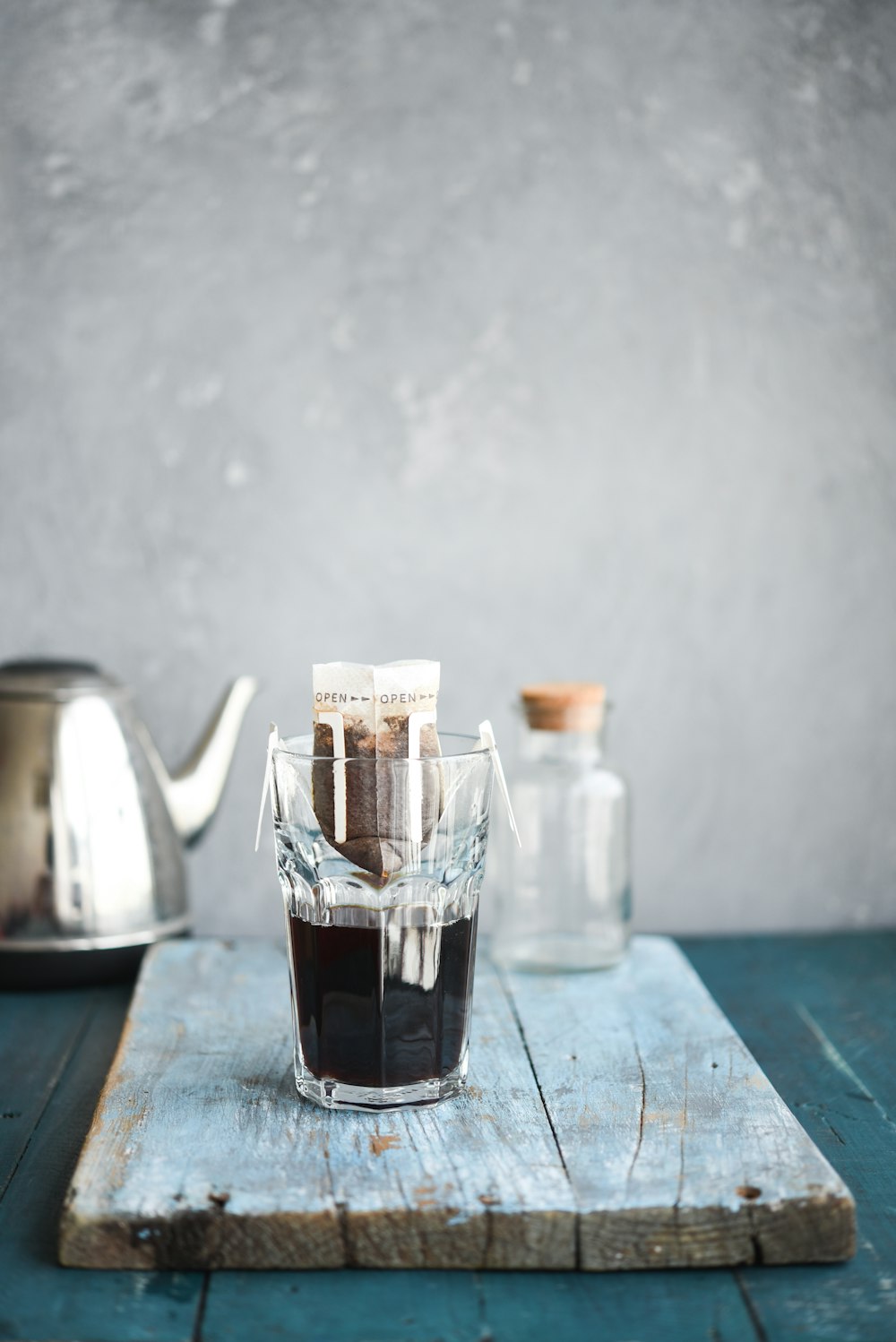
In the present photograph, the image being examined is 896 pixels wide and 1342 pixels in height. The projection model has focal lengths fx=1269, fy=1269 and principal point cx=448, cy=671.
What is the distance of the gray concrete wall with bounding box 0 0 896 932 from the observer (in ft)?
3.66

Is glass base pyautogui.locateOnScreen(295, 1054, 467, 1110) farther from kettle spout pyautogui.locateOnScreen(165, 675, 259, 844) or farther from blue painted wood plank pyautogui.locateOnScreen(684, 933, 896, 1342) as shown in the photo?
kettle spout pyautogui.locateOnScreen(165, 675, 259, 844)

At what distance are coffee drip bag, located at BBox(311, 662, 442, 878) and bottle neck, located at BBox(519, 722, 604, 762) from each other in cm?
33

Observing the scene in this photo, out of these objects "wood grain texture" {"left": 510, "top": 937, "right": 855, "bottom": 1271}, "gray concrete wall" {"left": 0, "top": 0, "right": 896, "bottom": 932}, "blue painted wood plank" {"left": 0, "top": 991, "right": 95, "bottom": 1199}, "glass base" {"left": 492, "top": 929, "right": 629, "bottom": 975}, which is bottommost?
"blue painted wood plank" {"left": 0, "top": 991, "right": 95, "bottom": 1199}

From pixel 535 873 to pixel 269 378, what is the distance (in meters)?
0.49

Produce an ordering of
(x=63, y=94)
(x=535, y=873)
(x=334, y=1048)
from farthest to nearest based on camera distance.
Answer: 1. (x=63, y=94)
2. (x=535, y=873)
3. (x=334, y=1048)

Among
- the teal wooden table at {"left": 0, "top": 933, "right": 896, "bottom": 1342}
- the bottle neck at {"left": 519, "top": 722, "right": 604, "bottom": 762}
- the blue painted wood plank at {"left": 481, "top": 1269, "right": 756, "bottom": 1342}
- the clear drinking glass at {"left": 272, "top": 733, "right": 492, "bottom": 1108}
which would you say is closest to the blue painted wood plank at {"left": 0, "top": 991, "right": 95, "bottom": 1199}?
the teal wooden table at {"left": 0, "top": 933, "right": 896, "bottom": 1342}

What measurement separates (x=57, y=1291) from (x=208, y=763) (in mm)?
553

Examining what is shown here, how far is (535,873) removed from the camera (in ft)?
3.28

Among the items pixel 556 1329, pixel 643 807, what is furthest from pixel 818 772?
pixel 556 1329

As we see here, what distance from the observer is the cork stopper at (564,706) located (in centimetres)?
94

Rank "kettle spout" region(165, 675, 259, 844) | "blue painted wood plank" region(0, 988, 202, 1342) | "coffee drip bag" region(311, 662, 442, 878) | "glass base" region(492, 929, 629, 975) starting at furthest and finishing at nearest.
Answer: "kettle spout" region(165, 675, 259, 844) < "glass base" region(492, 929, 629, 975) < "coffee drip bag" region(311, 662, 442, 878) < "blue painted wood plank" region(0, 988, 202, 1342)

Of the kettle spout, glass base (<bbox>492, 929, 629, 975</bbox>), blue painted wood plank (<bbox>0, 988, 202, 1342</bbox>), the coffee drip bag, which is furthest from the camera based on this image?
the kettle spout

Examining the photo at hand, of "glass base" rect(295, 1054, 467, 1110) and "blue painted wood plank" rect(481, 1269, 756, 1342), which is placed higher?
"glass base" rect(295, 1054, 467, 1110)

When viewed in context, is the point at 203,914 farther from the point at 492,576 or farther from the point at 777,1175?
the point at 777,1175
